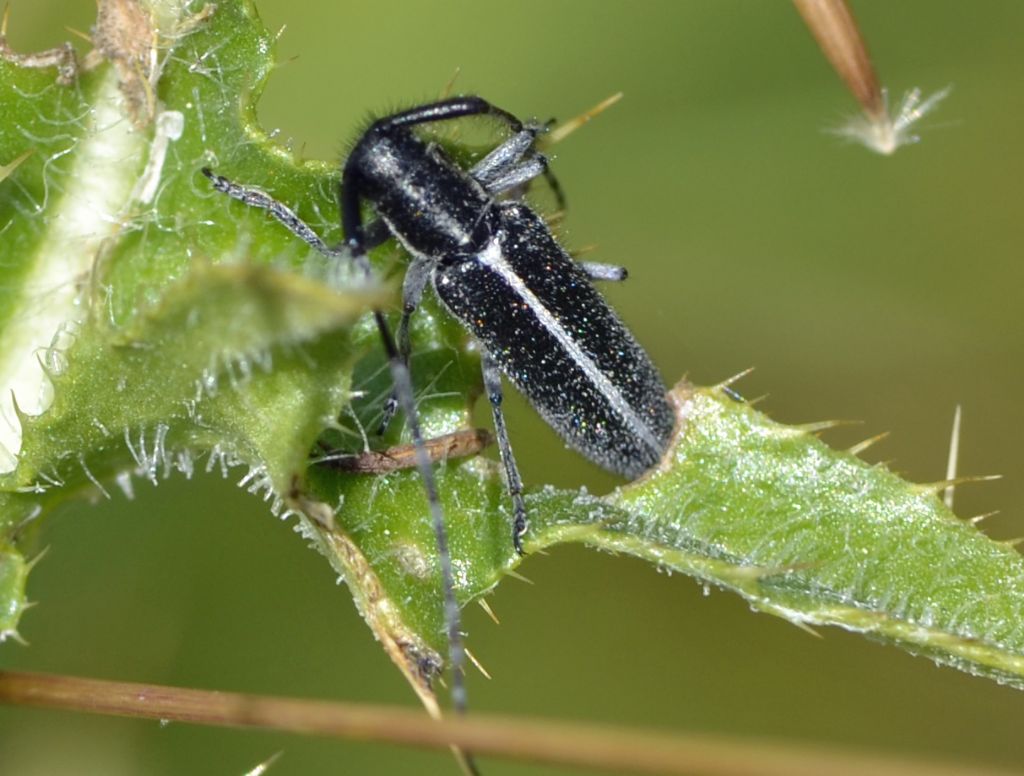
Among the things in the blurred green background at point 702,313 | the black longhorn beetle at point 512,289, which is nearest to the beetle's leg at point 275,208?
the black longhorn beetle at point 512,289

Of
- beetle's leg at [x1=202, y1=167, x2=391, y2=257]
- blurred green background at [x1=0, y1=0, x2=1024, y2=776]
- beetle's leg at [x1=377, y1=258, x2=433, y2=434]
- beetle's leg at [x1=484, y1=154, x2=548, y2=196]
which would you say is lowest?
blurred green background at [x1=0, y1=0, x2=1024, y2=776]

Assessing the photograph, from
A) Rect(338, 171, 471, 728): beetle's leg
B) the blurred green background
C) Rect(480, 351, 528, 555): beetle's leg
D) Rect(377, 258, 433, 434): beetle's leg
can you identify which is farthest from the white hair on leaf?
Rect(338, 171, 471, 728): beetle's leg

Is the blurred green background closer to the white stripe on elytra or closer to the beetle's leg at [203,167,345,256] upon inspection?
the white stripe on elytra

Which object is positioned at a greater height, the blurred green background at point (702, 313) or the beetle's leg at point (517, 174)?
the beetle's leg at point (517, 174)

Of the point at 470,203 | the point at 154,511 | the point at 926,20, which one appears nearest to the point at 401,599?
the point at 470,203

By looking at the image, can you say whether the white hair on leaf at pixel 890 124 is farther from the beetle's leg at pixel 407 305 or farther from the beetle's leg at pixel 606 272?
the beetle's leg at pixel 407 305

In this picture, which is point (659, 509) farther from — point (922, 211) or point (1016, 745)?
point (922, 211)
